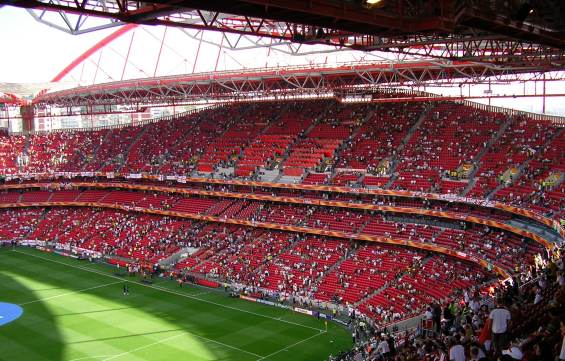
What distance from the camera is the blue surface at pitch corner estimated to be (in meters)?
38.0

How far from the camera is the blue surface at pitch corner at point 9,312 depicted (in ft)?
125

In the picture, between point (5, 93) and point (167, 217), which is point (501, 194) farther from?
point (5, 93)

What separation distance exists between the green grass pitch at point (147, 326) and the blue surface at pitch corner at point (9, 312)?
0.47m

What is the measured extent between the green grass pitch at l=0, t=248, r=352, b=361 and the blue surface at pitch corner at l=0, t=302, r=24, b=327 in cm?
47

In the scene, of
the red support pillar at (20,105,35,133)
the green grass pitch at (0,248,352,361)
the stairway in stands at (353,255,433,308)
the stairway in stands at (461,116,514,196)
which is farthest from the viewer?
the red support pillar at (20,105,35,133)

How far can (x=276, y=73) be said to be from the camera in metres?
46.2

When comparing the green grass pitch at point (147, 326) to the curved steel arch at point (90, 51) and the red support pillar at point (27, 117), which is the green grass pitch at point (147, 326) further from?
the red support pillar at point (27, 117)

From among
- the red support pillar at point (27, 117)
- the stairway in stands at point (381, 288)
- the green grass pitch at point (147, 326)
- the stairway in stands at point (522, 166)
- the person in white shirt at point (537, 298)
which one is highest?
the red support pillar at point (27, 117)

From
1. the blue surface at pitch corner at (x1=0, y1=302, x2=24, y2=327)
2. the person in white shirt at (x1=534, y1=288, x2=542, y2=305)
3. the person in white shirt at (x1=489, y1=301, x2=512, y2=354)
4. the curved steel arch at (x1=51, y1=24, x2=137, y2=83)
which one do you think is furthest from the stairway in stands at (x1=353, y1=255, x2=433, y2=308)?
the curved steel arch at (x1=51, y1=24, x2=137, y2=83)

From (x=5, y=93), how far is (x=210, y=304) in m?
46.2

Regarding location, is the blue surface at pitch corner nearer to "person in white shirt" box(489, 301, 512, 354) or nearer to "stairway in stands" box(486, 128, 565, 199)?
"stairway in stands" box(486, 128, 565, 199)

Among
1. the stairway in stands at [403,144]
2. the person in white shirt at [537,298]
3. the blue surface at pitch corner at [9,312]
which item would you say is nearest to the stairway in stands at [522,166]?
the stairway in stands at [403,144]

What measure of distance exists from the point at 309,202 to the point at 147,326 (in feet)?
56.8

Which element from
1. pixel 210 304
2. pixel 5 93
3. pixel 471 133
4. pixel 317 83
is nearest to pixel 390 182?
pixel 471 133
